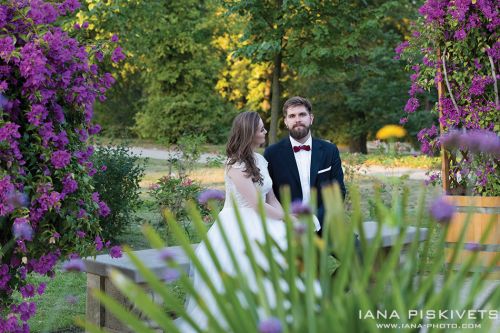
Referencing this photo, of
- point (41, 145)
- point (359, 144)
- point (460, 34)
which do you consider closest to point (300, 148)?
point (41, 145)

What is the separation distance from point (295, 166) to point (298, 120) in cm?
34

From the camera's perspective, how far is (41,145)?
12.7 feet

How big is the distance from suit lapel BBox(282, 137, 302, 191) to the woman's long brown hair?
0.31 metres

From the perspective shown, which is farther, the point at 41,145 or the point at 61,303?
the point at 61,303

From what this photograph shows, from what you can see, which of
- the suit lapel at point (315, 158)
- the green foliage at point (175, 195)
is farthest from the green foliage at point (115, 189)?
the suit lapel at point (315, 158)

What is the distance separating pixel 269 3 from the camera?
54.1 ft

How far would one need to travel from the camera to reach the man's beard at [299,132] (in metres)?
4.76

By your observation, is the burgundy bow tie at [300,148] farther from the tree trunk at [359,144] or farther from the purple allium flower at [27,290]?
the tree trunk at [359,144]

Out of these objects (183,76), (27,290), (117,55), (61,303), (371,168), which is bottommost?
(371,168)

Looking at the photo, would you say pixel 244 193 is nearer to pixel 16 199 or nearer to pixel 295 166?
pixel 295 166

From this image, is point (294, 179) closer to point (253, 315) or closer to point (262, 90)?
point (253, 315)

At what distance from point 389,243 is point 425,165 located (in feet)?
43.8

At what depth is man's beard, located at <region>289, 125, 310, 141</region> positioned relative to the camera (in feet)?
15.6

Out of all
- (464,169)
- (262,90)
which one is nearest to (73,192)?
(464,169)
